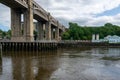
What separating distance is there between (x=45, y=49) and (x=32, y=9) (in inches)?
473

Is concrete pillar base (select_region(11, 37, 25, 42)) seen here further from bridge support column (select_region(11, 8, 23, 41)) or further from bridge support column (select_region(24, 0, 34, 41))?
bridge support column (select_region(24, 0, 34, 41))

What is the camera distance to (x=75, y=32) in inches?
5384

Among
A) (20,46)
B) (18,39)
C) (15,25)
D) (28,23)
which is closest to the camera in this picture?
(20,46)

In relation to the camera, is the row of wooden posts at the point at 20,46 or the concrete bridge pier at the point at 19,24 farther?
the concrete bridge pier at the point at 19,24

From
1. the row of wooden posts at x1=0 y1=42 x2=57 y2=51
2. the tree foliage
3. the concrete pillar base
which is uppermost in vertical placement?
the tree foliage

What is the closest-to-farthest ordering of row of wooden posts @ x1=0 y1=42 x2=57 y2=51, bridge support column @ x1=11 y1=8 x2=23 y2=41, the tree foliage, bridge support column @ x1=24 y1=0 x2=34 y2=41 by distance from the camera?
1. row of wooden posts @ x1=0 y1=42 x2=57 y2=51
2. bridge support column @ x1=11 y1=8 x2=23 y2=41
3. bridge support column @ x1=24 y1=0 x2=34 y2=41
4. the tree foliage

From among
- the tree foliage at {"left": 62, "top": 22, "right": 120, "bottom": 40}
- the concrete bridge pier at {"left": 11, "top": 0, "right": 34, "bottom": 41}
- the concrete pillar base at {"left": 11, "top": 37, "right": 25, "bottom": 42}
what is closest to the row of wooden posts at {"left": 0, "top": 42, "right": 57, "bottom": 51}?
the concrete pillar base at {"left": 11, "top": 37, "right": 25, "bottom": 42}

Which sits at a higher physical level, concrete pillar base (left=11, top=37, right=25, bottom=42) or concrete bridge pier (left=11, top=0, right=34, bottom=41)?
concrete bridge pier (left=11, top=0, right=34, bottom=41)

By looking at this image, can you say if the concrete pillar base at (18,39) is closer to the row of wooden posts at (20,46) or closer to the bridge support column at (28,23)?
the bridge support column at (28,23)

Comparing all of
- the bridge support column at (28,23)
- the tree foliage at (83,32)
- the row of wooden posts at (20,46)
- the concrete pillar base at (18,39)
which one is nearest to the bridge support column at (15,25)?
the concrete pillar base at (18,39)

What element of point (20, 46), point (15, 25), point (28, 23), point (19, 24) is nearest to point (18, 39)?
point (15, 25)

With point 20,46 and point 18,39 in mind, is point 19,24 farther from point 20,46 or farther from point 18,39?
point 20,46

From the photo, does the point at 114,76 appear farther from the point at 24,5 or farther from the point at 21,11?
the point at 21,11

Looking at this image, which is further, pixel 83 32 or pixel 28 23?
pixel 83 32
